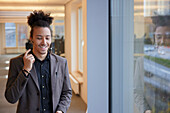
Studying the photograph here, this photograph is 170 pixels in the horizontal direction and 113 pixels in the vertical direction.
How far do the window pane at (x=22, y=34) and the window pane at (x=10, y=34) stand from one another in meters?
0.09

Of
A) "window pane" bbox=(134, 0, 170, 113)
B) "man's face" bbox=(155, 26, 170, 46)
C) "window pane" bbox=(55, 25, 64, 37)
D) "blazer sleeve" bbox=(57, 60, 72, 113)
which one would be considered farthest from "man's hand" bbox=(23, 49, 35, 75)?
"window pane" bbox=(55, 25, 64, 37)

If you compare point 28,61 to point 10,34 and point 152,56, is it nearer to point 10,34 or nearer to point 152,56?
point 152,56

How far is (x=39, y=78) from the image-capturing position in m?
1.41

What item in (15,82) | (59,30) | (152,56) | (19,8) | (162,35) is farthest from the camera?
(59,30)

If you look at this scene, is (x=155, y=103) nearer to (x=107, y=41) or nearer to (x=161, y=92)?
(x=161, y=92)

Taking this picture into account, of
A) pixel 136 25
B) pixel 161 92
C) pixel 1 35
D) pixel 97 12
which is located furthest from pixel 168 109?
pixel 1 35

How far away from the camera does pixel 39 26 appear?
1.47 m

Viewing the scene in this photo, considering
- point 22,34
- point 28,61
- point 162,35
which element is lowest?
point 28,61

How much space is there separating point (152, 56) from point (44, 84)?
0.74m

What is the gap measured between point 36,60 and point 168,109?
91 centimetres

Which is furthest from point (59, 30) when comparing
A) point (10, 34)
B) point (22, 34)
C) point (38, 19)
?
point (38, 19)

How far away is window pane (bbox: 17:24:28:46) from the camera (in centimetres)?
313

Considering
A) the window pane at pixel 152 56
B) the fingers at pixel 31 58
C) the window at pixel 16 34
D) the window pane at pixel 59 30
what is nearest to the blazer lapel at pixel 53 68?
the fingers at pixel 31 58

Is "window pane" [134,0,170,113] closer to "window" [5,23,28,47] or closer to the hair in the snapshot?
the hair
